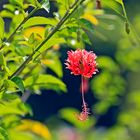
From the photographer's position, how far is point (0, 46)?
2020mm

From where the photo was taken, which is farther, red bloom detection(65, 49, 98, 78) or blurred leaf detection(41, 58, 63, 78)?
blurred leaf detection(41, 58, 63, 78)

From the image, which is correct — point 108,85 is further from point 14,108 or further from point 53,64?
point 14,108

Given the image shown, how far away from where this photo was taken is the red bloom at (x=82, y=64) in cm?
189

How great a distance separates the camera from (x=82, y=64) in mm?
1905

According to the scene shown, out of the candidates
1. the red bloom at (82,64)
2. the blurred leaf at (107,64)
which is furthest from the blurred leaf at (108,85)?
the red bloom at (82,64)

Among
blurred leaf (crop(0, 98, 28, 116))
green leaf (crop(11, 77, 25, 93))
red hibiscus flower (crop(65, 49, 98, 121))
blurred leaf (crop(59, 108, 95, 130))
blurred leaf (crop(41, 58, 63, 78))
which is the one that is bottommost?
blurred leaf (crop(59, 108, 95, 130))

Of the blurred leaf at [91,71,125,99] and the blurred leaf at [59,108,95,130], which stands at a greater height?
the blurred leaf at [91,71,125,99]

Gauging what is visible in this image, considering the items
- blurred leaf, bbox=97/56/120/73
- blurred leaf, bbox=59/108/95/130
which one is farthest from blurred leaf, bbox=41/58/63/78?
blurred leaf, bbox=59/108/95/130

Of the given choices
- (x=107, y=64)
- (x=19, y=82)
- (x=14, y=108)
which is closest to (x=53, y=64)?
(x=14, y=108)

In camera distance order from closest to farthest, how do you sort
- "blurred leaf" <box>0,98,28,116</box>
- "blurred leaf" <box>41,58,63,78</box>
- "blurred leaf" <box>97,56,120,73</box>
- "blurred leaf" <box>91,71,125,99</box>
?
"blurred leaf" <box>0,98,28,116</box>
"blurred leaf" <box>41,58,63,78</box>
"blurred leaf" <box>97,56,120,73</box>
"blurred leaf" <box>91,71,125,99</box>

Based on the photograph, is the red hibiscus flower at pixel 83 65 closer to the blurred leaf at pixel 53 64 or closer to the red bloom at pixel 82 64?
the red bloom at pixel 82 64

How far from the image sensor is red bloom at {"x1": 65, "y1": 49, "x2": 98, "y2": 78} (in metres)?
1.89

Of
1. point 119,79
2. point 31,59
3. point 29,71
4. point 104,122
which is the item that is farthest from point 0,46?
point 104,122

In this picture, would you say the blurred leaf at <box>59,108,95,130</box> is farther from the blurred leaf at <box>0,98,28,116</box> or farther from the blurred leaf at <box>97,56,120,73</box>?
the blurred leaf at <box>0,98,28,116</box>
